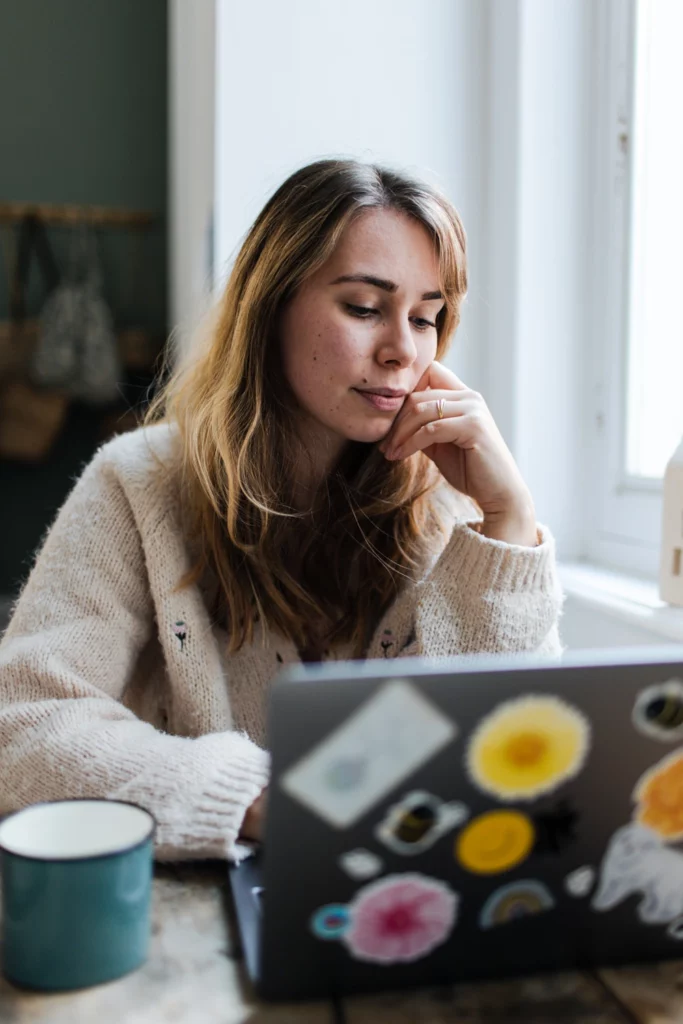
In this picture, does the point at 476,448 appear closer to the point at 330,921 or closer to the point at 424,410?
the point at 424,410

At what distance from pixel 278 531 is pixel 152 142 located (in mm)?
2034

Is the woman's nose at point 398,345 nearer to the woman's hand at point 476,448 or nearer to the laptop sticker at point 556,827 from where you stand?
the woman's hand at point 476,448

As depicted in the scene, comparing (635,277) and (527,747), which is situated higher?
(635,277)

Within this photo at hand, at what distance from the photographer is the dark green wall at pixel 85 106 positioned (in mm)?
2705

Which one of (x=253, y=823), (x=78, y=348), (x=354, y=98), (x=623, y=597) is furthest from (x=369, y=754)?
(x=78, y=348)

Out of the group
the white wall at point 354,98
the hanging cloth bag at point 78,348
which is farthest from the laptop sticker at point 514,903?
the hanging cloth bag at point 78,348

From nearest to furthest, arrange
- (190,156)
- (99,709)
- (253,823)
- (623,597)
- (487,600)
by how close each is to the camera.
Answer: (253,823), (99,709), (487,600), (623,597), (190,156)

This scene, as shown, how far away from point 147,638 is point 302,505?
237 millimetres

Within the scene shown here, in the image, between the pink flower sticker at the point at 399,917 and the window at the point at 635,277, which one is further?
the window at the point at 635,277

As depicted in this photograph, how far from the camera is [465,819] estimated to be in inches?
19.0

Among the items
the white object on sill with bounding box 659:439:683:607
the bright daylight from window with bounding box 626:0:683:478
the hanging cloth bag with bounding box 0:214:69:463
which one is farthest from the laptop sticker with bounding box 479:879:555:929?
the hanging cloth bag with bounding box 0:214:69:463

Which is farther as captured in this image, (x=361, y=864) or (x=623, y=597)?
(x=623, y=597)

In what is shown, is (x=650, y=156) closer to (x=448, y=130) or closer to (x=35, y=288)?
(x=448, y=130)

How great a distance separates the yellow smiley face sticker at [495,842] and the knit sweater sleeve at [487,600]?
19.1 inches
